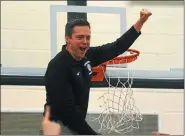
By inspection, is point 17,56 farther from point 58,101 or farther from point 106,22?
point 58,101

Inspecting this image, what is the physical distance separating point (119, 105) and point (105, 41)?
362mm

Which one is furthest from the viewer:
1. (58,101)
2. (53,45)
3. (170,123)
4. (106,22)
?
(170,123)

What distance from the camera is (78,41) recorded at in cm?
141

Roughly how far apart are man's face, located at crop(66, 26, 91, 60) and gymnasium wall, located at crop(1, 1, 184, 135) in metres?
0.58

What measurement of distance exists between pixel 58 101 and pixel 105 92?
89 centimetres

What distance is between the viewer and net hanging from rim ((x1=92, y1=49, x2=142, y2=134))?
187cm

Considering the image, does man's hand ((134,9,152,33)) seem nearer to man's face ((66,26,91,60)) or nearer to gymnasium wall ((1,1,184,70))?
man's face ((66,26,91,60))

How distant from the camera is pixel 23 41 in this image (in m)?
2.22

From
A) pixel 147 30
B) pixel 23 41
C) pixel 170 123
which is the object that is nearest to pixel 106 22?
pixel 147 30

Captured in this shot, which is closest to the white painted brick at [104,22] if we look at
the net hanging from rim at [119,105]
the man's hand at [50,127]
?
the net hanging from rim at [119,105]

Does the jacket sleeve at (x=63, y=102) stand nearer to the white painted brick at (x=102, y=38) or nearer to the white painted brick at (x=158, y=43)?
the white painted brick at (x=102, y=38)

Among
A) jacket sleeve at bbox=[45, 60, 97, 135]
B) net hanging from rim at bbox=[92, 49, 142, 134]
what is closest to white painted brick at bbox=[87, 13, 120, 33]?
net hanging from rim at bbox=[92, 49, 142, 134]

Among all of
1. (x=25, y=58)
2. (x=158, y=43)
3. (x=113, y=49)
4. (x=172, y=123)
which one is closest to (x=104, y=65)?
(x=113, y=49)

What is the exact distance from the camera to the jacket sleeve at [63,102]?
1.33 m
